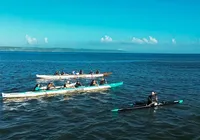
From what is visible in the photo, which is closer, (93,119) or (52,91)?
(93,119)

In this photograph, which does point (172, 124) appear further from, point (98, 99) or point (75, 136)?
point (98, 99)

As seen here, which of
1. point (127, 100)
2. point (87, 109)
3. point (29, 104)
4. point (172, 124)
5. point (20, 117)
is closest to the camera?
point (172, 124)

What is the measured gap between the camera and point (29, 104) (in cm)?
3083

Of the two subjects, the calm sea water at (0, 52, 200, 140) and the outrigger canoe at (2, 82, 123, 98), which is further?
the outrigger canoe at (2, 82, 123, 98)

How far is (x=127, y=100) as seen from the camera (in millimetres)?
33406

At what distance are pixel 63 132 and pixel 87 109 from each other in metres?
7.92

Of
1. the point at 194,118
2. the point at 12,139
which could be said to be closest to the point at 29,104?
the point at 12,139

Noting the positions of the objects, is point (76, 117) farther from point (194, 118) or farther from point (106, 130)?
point (194, 118)

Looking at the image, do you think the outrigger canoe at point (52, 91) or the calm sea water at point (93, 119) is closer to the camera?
the calm sea water at point (93, 119)

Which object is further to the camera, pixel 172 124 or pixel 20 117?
pixel 20 117

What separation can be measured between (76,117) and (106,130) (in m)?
4.81

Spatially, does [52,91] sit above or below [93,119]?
above

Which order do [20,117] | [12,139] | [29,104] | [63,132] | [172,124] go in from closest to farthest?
[12,139]
[63,132]
[172,124]
[20,117]
[29,104]

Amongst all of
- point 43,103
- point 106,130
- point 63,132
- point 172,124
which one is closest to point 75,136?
point 63,132
